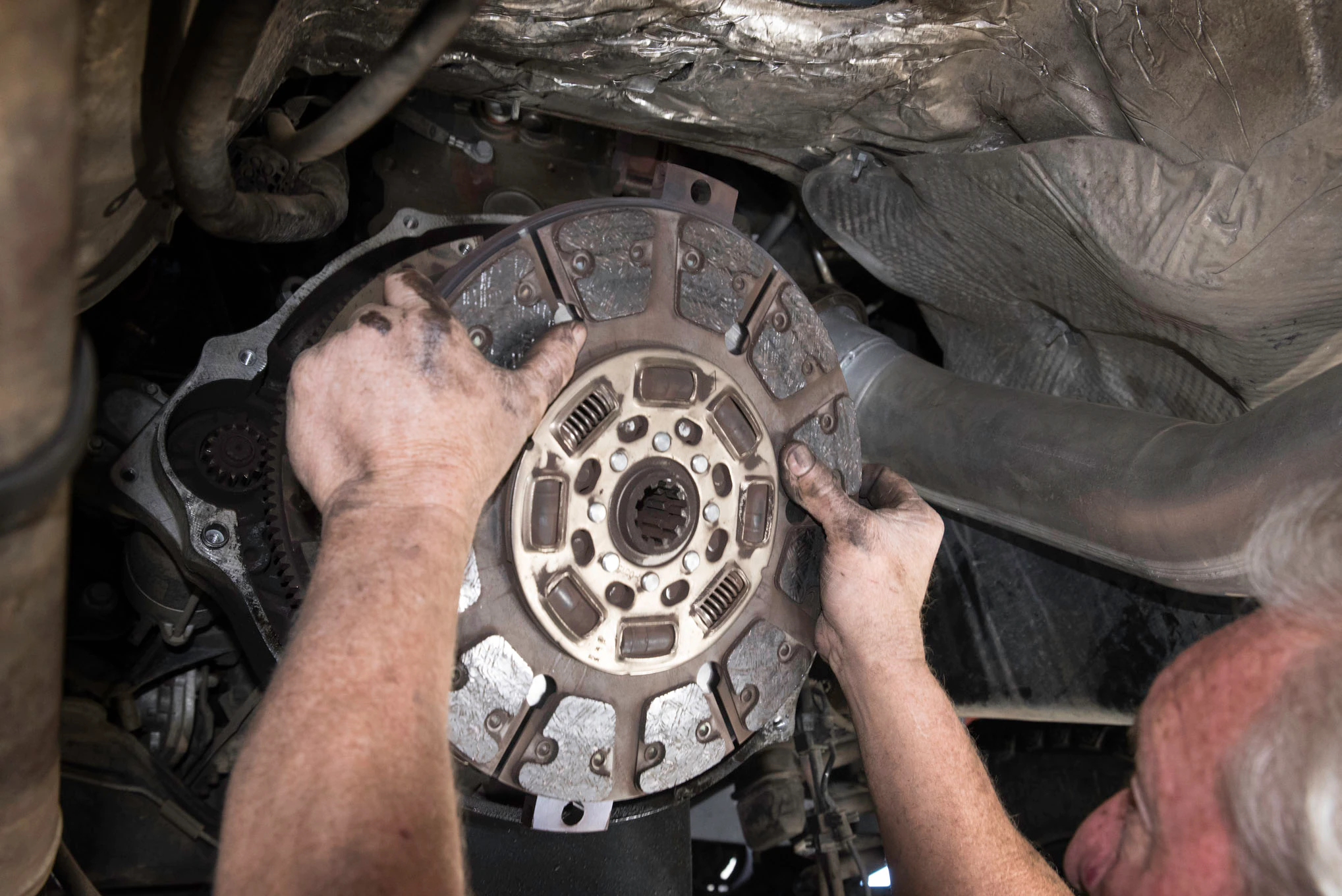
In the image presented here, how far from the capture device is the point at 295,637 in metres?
0.75

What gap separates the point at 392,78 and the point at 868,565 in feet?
2.40

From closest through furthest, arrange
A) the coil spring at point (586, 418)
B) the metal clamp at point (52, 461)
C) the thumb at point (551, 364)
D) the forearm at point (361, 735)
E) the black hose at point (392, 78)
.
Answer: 1. the metal clamp at point (52, 461)
2. the forearm at point (361, 735)
3. the black hose at point (392, 78)
4. the thumb at point (551, 364)
5. the coil spring at point (586, 418)

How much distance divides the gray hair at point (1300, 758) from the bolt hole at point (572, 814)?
2.22 feet

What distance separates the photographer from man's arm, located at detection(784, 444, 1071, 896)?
1.07 meters

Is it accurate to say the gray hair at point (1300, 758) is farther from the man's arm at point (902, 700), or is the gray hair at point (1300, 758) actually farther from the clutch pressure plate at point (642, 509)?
the clutch pressure plate at point (642, 509)

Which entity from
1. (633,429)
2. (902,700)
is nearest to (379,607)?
(633,429)

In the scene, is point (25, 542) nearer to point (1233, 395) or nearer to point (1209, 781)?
point (1209, 781)

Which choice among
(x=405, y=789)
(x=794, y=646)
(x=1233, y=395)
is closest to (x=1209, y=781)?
(x=794, y=646)

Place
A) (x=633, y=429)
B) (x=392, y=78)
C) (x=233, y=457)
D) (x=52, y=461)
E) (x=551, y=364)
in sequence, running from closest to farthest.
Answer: (x=52, y=461) → (x=392, y=78) → (x=551, y=364) → (x=633, y=429) → (x=233, y=457)

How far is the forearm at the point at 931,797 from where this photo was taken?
1.05 meters

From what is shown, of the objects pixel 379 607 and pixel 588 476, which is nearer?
pixel 379 607

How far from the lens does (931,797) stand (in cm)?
109

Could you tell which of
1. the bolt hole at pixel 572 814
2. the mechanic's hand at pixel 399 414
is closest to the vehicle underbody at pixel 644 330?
the bolt hole at pixel 572 814

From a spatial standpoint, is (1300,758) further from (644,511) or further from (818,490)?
(644,511)
